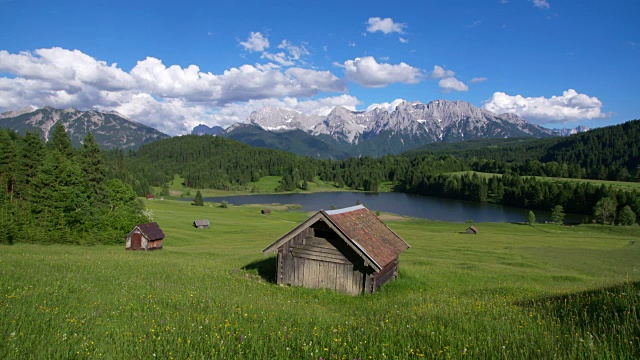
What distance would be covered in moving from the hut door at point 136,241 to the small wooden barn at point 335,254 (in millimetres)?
37017

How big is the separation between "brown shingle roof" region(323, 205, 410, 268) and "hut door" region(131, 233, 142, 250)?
38.4 metres

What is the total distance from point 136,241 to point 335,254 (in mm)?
41042

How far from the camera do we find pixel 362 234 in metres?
21.5

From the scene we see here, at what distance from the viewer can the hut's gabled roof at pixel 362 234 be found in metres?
19.9

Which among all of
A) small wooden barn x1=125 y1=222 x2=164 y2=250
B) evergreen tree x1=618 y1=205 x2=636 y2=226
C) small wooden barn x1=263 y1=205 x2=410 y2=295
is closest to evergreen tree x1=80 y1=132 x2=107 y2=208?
small wooden barn x1=125 y1=222 x2=164 y2=250

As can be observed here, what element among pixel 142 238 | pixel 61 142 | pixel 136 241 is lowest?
pixel 136 241

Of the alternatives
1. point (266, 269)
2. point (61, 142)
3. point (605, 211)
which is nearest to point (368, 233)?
point (266, 269)

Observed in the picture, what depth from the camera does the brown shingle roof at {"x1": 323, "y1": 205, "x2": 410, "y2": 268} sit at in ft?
66.3

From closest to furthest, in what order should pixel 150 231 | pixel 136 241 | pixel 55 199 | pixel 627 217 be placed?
pixel 136 241 → pixel 150 231 → pixel 55 199 → pixel 627 217

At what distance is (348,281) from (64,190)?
5094 centimetres

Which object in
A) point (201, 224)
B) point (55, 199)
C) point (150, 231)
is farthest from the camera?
point (201, 224)

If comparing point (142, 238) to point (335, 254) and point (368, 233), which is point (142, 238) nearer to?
point (335, 254)

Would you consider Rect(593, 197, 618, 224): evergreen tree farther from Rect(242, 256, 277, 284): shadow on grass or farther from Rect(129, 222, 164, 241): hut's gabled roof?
Rect(242, 256, 277, 284): shadow on grass

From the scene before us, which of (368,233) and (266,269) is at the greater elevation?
(368,233)
